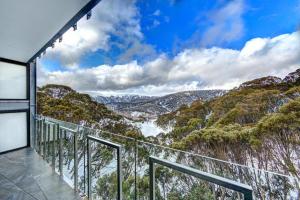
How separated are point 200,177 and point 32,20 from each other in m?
3.14

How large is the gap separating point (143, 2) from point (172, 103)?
886 cm

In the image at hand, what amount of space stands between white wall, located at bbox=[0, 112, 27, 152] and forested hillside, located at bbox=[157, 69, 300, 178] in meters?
5.44

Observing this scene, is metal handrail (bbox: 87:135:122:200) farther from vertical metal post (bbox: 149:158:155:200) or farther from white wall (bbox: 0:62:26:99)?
white wall (bbox: 0:62:26:99)

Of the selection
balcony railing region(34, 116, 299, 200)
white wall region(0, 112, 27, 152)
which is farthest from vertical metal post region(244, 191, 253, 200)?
white wall region(0, 112, 27, 152)

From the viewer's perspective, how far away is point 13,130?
5.84 m

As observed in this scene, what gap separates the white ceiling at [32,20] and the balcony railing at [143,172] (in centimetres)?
159

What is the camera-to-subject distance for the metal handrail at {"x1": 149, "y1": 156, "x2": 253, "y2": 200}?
3.43ft

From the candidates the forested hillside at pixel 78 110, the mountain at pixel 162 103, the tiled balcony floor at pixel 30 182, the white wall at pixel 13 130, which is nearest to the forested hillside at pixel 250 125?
the mountain at pixel 162 103

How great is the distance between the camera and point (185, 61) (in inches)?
642

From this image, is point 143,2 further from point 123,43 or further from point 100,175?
point 100,175

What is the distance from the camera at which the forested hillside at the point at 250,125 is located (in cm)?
692

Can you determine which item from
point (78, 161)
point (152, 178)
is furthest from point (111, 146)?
point (78, 161)

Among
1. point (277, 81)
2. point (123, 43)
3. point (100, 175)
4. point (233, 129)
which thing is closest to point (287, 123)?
point (233, 129)

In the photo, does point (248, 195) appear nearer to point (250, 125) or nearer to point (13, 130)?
point (13, 130)
